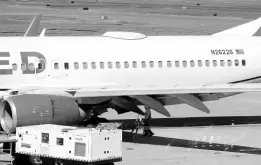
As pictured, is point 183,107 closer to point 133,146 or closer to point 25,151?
point 133,146

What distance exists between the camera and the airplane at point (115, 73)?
3413cm

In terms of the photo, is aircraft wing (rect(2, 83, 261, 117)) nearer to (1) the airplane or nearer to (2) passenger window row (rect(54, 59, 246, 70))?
(1) the airplane

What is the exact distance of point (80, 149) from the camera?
29.0 m

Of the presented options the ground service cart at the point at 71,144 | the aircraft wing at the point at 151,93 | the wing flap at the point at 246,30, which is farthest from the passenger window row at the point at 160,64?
the ground service cart at the point at 71,144

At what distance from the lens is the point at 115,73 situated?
129 feet

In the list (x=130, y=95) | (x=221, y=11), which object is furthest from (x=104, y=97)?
(x=221, y=11)

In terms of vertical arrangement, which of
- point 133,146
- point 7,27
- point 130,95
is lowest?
point 133,146

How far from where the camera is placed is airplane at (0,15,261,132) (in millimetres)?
34128

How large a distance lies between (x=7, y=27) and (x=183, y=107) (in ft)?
156

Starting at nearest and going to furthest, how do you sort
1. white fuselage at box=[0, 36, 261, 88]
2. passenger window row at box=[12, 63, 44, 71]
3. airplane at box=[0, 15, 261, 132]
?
airplane at box=[0, 15, 261, 132] → passenger window row at box=[12, 63, 44, 71] → white fuselage at box=[0, 36, 261, 88]

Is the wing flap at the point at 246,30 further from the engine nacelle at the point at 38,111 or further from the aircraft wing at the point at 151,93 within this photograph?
the engine nacelle at the point at 38,111

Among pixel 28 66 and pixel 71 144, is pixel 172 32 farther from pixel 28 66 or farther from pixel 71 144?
pixel 71 144

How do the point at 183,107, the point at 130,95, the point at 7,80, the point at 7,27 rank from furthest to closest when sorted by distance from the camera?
the point at 7,27, the point at 183,107, the point at 7,80, the point at 130,95

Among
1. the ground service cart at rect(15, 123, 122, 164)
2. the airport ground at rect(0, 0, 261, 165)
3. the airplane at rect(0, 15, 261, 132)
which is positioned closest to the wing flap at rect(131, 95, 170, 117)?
the airplane at rect(0, 15, 261, 132)
